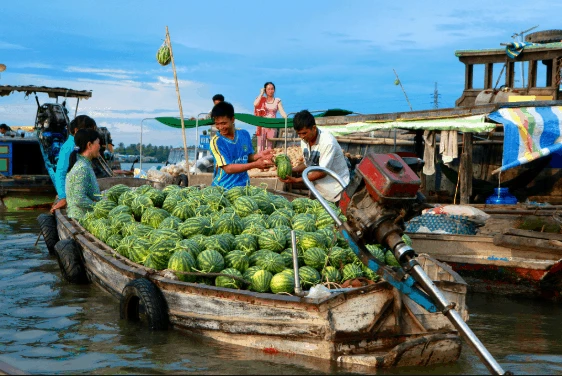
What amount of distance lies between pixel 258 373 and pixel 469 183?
30.3 ft

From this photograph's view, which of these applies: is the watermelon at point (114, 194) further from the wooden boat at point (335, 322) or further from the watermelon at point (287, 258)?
the watermelon at point (287, 258)

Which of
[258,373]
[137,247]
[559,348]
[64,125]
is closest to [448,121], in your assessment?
[559,348]

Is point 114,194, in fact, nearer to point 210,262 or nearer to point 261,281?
point 210,262

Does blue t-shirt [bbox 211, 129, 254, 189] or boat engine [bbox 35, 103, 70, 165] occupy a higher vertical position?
boat engine [bbox 35, 103, 70, 165]

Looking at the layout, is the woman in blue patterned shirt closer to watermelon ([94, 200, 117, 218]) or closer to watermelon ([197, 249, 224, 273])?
watermelon ([94, 200, 117, 218])

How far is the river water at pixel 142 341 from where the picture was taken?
5.02 meters

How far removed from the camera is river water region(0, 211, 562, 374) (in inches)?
198

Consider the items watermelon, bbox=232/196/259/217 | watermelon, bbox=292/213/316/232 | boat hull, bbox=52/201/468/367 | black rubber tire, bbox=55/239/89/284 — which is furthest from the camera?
black rubber tire, bbox=55/239/89/284

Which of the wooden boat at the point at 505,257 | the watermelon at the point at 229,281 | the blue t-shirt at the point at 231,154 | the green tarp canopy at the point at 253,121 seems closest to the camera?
the watermelon at the point at 229,281

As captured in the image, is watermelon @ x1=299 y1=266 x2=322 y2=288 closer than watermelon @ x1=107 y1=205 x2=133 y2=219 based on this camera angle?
Yes

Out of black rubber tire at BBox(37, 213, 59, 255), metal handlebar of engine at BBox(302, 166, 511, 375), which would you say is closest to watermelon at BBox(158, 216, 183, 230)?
metal handlebar of engine at BBox(302, 166, 511, 375)

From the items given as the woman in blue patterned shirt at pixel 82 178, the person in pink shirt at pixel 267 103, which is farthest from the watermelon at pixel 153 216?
the person in pink shirt at pixel 267 103

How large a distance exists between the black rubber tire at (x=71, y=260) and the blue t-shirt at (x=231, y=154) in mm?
1967

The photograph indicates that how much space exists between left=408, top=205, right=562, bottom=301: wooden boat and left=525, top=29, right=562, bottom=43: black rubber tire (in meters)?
11.4
